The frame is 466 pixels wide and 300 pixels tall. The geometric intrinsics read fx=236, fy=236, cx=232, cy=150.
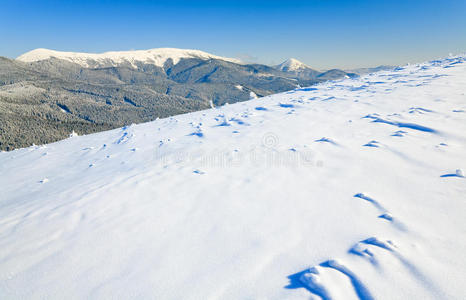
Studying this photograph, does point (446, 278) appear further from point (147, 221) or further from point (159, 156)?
point (159, 156)

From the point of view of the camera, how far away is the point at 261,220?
10.9 feet

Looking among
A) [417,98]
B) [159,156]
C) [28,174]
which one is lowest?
[28,174]

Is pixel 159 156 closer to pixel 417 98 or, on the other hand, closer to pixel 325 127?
pixel 325 127

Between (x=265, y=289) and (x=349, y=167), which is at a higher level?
(x=349, y=167)

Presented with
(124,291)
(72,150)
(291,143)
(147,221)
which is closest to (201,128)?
(291,143)

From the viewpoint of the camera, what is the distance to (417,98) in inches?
340

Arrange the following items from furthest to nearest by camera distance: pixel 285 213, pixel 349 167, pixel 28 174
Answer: pixel 28 174, pixel 349 167, pixel 285 213

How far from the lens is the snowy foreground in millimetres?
2344

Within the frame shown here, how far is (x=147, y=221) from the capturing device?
3691 millimetres

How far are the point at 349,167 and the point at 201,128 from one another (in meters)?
6.12

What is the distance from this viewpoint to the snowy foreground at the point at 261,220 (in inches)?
92.3

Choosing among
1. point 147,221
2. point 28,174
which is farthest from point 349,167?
point 28,174

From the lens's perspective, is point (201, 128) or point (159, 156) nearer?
point (159, 156)

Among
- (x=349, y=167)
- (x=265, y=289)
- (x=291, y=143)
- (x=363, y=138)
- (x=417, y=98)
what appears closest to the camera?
(x=265, y=289)
